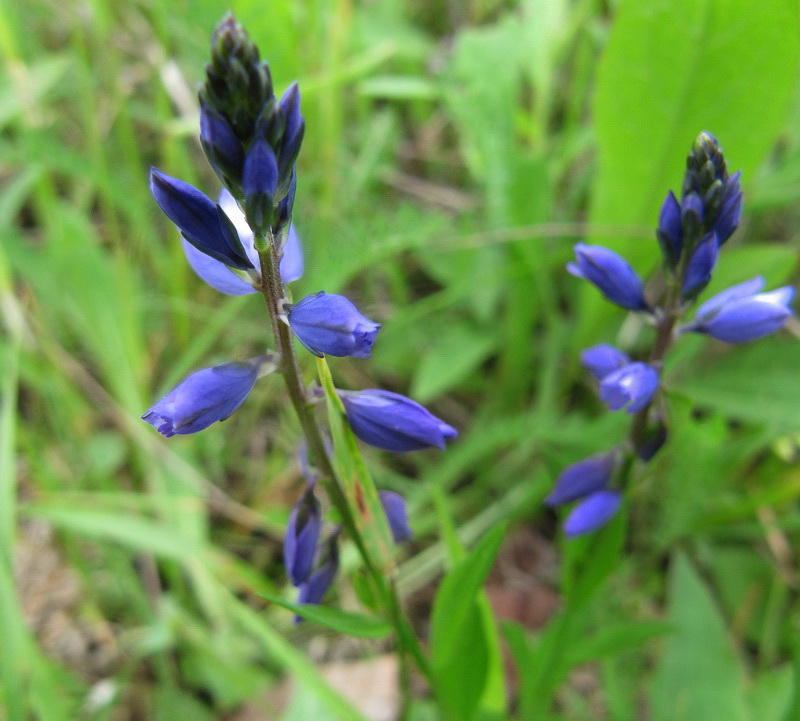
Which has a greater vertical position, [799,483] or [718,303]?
[718,303]

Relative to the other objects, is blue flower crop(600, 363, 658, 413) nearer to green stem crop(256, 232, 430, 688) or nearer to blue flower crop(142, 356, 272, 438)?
green stem crop(256, 232, 430, 688)

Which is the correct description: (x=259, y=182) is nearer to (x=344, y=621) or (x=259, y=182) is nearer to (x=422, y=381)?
(x=344, y=621)

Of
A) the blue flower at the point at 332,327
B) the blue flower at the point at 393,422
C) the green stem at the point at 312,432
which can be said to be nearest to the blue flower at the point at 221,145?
the green stem at the point at 312,432

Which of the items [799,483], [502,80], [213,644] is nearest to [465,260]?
[502,80]

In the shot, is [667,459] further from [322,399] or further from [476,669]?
[322,399]

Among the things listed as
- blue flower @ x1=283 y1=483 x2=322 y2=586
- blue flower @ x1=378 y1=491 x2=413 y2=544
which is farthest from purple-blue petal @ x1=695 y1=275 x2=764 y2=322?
blue flower @ x1=283 y1=483 x2=322 y2=586

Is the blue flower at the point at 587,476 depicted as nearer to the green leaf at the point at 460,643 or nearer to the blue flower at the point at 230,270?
the green leaf at the point at 460,643

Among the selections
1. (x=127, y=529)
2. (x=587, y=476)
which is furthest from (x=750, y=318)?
(x=127, y=529)
